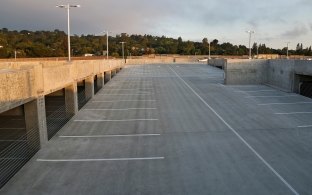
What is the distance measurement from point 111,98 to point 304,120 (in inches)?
664

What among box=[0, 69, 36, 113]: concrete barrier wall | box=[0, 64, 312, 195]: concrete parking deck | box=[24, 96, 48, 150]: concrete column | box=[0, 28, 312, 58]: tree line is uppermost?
box=[0, 28, 312, 58]: tree line

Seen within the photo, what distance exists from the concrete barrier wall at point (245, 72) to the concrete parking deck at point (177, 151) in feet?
44.5

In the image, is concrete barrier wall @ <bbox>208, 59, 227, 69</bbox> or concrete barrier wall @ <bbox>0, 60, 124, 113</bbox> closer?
concrete barrier wall @ <bbox>0, 60, 124, 113</bbox>

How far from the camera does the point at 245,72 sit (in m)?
42.2

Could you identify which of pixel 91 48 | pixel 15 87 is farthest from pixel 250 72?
pixel 91 48

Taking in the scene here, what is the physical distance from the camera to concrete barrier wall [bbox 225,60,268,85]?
137 feet

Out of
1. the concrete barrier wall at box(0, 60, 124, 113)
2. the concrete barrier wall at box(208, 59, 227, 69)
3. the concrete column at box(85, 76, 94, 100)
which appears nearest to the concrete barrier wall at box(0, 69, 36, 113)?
the concrete barrier wall at box(0, 60, 124, 113)

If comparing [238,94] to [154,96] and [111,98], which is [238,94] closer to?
[154,96]

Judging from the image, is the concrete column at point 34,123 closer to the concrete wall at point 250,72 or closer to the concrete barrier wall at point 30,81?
the concrete barrier wall at point 30,81

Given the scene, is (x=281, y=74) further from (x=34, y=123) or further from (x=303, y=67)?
(x=34, y=123)

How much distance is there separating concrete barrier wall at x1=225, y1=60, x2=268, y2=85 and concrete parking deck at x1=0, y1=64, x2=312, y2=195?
13567mm

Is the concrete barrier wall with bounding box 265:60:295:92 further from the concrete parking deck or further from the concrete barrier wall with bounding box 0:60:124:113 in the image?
the concrete barrier wall with bounding box 0:60:124:113

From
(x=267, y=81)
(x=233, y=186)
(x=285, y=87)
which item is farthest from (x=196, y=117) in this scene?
Result: (x=267, y=81)

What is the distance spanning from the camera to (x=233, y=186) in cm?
1191
